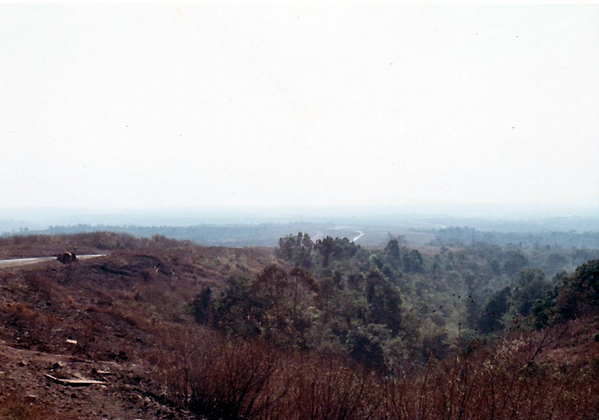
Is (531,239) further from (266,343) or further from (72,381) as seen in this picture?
(72,381)

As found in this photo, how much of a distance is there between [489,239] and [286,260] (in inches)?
4333

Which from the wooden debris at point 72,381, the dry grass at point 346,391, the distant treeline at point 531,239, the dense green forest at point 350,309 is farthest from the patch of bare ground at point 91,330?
the distant treeline at point 531,239

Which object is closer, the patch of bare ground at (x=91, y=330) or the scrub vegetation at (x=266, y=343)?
the scrub vegetation at (x=266, y=343)

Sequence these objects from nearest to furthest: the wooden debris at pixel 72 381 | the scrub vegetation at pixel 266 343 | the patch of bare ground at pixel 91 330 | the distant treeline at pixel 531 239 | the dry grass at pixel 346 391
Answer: the dry grass at pixel 346 391
the scrub vegetation at pixel 266 343
the patch of bare ground at pixel 91 330
the wooden debris at pixel 72 381
the distant treeline at pixel 531 239

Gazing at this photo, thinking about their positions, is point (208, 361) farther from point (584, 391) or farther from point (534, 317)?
point (534, 317)

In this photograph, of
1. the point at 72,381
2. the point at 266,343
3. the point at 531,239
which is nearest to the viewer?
the point at 72,381

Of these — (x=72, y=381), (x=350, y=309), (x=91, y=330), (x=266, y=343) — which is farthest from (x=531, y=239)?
(x=72, y=381)

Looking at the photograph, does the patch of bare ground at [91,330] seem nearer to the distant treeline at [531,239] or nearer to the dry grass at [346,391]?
the dry grass at [346,391]

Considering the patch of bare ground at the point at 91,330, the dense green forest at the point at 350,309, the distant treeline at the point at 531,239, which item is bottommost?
the distant treeline at the point at 531,239

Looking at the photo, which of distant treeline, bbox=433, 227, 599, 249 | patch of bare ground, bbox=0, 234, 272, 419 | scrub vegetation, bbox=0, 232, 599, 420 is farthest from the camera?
distant treeline, bbox=433, 227, 599, 249

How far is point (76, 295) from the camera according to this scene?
14672mm

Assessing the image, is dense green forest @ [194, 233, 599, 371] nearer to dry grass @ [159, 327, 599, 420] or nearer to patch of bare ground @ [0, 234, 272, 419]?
dry grass @ [159, 327, 599, 420]

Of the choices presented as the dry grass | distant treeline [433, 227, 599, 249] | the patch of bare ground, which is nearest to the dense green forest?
the dry grass

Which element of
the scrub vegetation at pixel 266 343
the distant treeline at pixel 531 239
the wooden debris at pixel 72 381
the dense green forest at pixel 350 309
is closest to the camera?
the scrub vegetation at pixel 266 343
